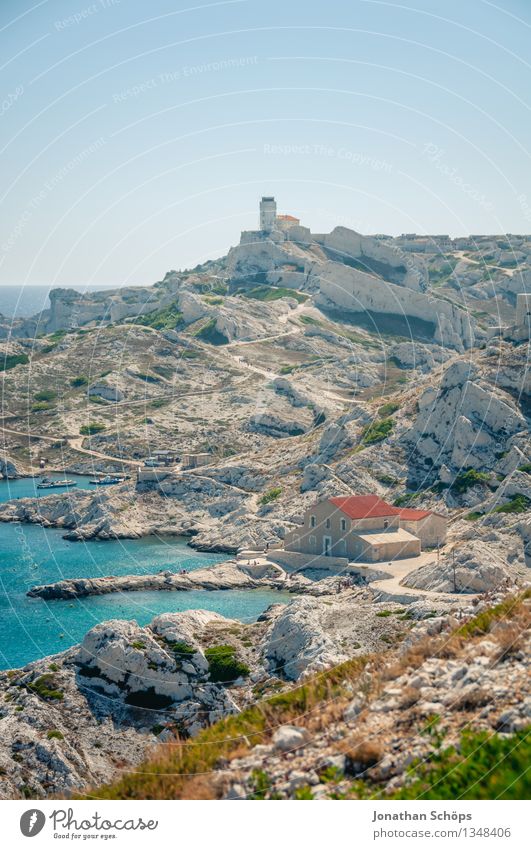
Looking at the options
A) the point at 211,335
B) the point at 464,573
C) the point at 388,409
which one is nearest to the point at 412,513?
the point at 464,573

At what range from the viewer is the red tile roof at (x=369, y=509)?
6031 centimetres

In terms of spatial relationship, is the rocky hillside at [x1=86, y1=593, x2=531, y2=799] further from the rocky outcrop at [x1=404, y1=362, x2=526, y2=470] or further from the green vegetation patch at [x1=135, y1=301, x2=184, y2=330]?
the green vegetation patch at [x1=135, y1=301, x2=184, y2=330]

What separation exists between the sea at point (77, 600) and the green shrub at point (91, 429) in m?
29.1

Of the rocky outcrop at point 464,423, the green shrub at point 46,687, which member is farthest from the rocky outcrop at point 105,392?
the green shrub at point 46,687

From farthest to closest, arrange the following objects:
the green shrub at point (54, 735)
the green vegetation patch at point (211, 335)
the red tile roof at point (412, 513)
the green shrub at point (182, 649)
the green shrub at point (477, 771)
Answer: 1. the green vegetation patch at point (211, 335)
2. the red tile roof at point (412, 513)
3. the green shrub at point (182, 649)
4. the green shrub at point (54, 735)
5. the green shrub at point (477, 771)

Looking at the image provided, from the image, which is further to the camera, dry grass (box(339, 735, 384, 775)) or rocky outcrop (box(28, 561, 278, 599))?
rocky outcrop (box(28, 561, 278, 599))

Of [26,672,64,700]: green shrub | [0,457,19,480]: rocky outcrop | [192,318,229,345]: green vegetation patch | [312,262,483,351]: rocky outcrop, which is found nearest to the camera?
[26,672,64,700]: green shrub

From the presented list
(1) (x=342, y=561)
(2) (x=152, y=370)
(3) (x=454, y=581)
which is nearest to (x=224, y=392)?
(2) (x=152, y=370)

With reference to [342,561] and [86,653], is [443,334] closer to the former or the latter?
[342,561]

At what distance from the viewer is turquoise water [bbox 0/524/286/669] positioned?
2028 inches

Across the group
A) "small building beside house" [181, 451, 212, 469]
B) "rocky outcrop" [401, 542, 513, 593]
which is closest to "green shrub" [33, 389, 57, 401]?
"small building beside house" [181, 451, 212, 469]

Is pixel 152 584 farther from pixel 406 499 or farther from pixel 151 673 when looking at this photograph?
pixel 151 673

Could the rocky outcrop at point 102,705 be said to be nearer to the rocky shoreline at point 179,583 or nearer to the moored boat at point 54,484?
the rocky shoreline at point 179,583

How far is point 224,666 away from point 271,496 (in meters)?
38.5
